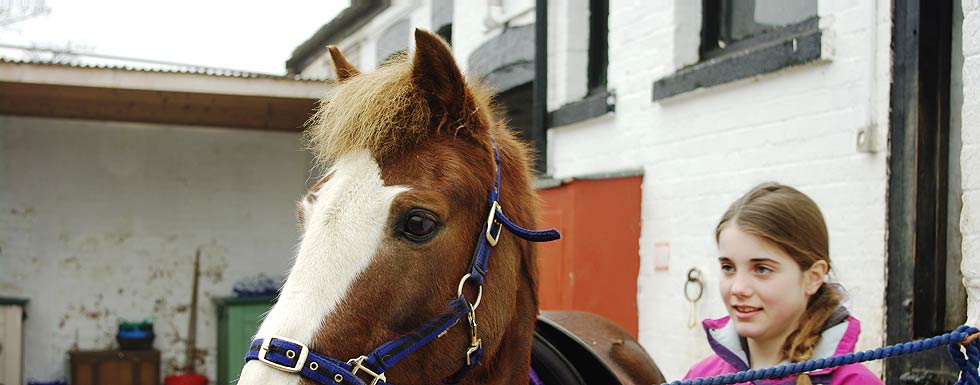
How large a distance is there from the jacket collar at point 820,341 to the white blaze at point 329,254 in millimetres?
1084

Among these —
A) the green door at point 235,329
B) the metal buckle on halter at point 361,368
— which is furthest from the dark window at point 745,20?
the green door at point 235,329

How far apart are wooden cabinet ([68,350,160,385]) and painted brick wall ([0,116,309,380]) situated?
0.41 meters

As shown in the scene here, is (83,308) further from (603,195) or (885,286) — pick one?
(885,286)

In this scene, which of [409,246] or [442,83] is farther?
[442,83]

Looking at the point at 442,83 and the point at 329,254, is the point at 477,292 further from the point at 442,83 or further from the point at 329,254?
the point at 442,83

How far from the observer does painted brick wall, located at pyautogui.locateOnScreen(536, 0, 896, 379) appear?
3424 mm

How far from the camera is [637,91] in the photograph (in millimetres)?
5039

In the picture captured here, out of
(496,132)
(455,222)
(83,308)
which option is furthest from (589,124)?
(83,308)

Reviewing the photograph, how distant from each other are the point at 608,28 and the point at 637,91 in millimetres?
851

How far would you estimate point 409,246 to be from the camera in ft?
5.73

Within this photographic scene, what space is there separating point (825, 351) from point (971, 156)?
41.4 inches

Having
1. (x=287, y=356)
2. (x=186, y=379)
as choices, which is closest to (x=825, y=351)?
(x=287, y=356)

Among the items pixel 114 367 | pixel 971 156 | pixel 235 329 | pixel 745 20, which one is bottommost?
pixel 114 367

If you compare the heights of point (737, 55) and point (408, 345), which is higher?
point (737, 55)
